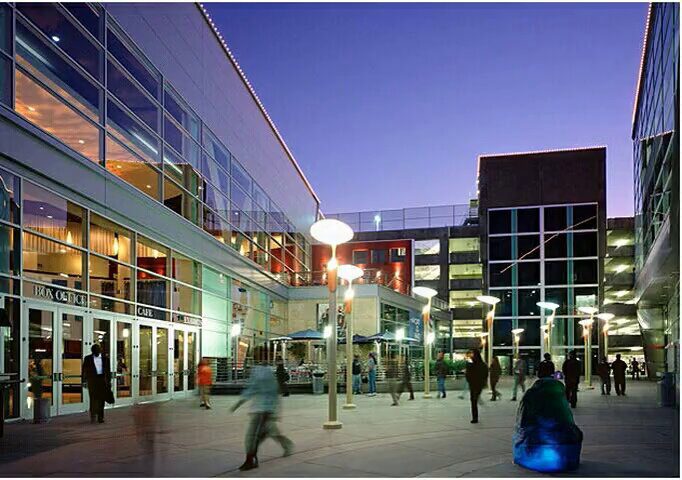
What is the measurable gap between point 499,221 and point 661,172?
3586 cm

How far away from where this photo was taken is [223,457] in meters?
11.7

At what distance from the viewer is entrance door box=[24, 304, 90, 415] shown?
1781cm

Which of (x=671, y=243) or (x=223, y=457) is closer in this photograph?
(x=223, y=457)

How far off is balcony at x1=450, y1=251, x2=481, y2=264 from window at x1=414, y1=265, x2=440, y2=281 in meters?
1.64

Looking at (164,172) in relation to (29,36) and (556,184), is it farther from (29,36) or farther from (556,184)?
(556,184)

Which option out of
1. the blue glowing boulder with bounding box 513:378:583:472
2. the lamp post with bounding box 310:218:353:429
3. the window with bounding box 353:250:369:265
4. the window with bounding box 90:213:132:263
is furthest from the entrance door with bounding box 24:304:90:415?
the window with bounding box 353:250:369:265

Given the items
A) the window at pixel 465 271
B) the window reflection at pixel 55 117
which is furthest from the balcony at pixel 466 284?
the window reflection at pixel 55 117

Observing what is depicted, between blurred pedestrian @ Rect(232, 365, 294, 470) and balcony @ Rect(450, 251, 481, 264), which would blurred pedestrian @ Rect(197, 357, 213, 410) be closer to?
blurred pedestrian @ Rect(232, 365, 294, 470)

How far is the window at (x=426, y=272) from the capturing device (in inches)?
2758

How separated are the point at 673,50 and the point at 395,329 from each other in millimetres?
25968

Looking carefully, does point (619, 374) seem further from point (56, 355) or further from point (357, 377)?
point (56, 355)

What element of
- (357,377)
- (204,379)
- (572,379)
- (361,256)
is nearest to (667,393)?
(572,379)

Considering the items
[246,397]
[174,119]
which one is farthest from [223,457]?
[174,119]

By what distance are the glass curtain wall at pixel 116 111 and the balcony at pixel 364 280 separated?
1003 cm
